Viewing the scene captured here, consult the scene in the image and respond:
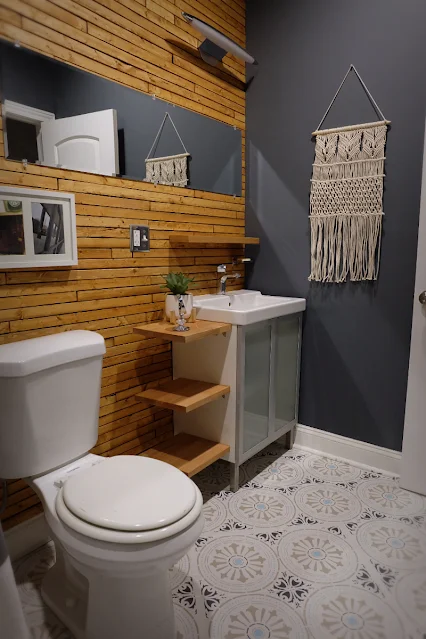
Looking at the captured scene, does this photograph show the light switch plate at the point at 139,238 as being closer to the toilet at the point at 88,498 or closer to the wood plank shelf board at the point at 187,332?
the wood plank shelf board at the point at 187,332

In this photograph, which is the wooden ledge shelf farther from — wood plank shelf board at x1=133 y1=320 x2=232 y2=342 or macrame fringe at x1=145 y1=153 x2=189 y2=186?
macrame fringe at x1=145 y1=153 x2=189 y2=186

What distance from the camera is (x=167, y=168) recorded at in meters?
2.24

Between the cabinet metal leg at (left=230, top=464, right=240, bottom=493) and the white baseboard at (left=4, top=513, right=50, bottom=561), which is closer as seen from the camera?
the white baseboard at (left=4, top=513, right=50, bottom=561)

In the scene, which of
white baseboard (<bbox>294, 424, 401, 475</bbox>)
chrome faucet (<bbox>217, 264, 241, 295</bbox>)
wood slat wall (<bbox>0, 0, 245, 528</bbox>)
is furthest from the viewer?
chrome faucet (<bbox>217, 264, 241, 295</bbox>)

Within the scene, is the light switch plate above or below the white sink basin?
above

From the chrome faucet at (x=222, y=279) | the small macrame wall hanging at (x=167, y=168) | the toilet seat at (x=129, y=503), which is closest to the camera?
the toilet seat at (x=129, y=503)

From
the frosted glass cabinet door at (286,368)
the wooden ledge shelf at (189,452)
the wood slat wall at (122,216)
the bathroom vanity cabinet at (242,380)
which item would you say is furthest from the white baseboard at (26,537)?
the frosted glass cabinet door at (286,368)

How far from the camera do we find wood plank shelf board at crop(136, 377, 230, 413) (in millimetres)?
1956

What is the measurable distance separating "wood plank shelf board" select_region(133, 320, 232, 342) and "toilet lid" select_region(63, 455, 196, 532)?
1.90 ft

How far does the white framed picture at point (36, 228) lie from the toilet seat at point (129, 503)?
0.81m

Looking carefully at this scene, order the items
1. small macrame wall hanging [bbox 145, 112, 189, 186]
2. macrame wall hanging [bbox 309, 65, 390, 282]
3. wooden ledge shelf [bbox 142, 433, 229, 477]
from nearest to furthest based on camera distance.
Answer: wooden ledge shelf [bbox 142, 433, 229, 477] < small macrame wall hanging [bbox 145, 112, 189, 186] < macrame wall hanging [bbox 309, 65, 390, 282]

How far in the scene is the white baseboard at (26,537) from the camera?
1718 millimetres

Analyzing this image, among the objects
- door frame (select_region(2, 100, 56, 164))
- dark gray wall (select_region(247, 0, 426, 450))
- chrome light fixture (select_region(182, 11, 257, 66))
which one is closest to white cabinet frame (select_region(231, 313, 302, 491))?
dark gray wall (select_region(247, 0, 426, 450))

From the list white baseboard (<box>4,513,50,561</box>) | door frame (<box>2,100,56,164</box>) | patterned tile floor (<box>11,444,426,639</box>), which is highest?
door frame (<box>2,100,56,164</box>)
